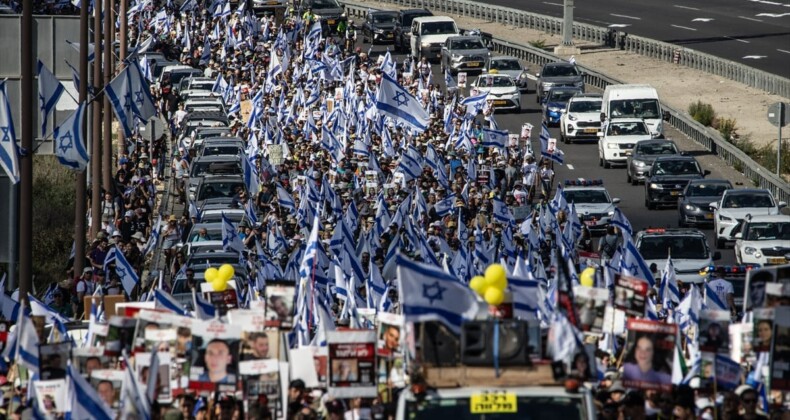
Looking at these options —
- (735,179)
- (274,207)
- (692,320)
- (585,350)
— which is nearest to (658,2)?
(735,179)

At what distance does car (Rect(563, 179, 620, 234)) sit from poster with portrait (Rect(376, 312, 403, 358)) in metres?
21.8

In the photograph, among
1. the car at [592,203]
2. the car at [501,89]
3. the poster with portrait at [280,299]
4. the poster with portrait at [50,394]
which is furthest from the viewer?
the car at [501,89]

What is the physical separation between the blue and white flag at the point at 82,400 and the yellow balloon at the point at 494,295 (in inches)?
114

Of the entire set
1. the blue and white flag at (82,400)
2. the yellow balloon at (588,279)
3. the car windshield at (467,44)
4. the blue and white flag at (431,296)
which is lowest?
the car windshield at (467,44)

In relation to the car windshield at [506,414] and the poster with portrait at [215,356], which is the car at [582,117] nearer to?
the poster with portrait at [215,356]

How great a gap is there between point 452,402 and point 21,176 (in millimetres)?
13215

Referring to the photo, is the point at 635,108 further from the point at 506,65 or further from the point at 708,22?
the point at 708,22

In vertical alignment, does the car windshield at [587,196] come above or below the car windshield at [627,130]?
below

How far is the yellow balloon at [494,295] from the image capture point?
14.6 m

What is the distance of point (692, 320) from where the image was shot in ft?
66.0

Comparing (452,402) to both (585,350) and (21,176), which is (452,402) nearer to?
(585,350)

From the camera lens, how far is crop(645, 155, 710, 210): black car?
42.8 m

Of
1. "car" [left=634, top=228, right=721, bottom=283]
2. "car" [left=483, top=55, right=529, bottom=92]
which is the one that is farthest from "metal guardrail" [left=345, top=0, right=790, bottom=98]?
"car" [left=634, top=228, right=721, bottom=283]

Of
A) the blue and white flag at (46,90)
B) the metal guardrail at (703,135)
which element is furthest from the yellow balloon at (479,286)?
the metal guardrail at (703,135)
